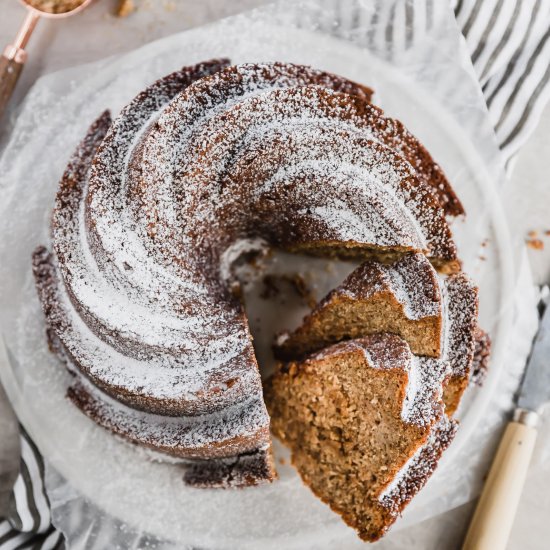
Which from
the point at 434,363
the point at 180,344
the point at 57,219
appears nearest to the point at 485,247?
the point at 434,363

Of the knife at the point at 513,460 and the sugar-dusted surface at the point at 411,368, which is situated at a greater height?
the sugar-dusted surface at the point at 411,368

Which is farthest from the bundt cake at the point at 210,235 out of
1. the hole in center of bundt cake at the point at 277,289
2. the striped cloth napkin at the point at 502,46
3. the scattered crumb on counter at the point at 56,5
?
the scattered crumb on counter at the point at 56,5

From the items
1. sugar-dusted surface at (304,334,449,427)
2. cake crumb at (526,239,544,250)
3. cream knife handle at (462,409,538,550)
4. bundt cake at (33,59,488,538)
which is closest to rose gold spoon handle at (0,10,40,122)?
bundt cake at (33,59,488,538)

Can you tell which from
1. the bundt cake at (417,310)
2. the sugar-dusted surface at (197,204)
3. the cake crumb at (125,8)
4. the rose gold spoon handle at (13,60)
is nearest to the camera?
the sugar-dusted surface at (197,204)

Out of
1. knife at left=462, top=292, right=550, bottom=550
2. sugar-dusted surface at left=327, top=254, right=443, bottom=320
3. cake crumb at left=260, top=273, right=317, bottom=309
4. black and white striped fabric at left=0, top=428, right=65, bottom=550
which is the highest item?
sugar-dusted surface at left=327, top=254, right=443, bottom=320

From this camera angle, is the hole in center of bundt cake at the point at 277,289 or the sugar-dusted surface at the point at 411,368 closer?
the sugar-dusted surface at the point at 411,368

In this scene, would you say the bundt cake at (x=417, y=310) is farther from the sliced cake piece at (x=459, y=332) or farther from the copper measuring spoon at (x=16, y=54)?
the copper measuring spoon at (x=16, y=54)

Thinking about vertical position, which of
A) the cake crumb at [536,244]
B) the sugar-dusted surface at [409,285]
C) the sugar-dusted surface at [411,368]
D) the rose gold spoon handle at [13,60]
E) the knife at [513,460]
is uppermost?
the rose gold spoon handle at [13,60]

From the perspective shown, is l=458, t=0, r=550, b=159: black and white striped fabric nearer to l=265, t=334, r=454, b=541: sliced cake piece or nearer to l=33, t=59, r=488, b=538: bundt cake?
l=33, t=59, r=488, b=538: bundt cake
